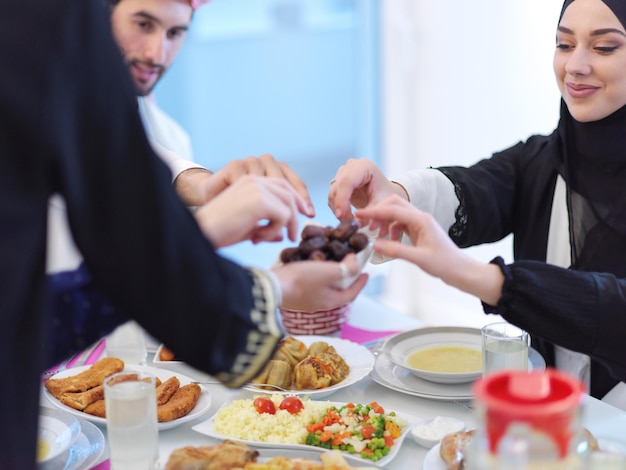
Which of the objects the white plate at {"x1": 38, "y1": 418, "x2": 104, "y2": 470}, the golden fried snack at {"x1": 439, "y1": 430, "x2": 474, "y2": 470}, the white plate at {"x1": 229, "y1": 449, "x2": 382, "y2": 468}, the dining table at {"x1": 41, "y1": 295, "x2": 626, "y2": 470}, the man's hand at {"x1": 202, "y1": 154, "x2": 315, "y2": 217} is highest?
the man's hand at {"x1": 202, "y1": 154, "x2": 315, "y2": 217}

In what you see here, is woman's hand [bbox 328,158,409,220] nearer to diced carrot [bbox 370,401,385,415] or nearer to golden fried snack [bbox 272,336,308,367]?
golden fried snack [bbox 272,336,308,367]

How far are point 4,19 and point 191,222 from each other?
1.03 ft

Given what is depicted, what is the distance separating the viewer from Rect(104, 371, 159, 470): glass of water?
4.31 feet

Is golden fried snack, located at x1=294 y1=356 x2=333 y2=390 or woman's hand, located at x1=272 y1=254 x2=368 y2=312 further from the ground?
woman's hand, located at x1=272 y1=254 x2=368 y2=312

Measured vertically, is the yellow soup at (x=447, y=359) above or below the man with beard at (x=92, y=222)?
below

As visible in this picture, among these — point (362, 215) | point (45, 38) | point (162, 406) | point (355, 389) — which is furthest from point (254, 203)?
point (355, 389)

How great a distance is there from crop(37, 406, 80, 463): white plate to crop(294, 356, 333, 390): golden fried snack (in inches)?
17.3

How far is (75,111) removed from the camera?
922mm

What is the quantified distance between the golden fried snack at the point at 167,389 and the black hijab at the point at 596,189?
3.40ft

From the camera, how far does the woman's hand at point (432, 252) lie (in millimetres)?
1404

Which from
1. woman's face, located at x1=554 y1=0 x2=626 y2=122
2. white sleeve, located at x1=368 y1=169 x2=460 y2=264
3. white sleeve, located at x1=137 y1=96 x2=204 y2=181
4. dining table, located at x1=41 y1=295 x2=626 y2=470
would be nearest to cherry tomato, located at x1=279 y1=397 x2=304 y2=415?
dining table, located at x1=41 y1=295 x2=626 y2=470

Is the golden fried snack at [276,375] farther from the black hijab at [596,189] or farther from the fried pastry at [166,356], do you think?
the black hijab at [596,189]

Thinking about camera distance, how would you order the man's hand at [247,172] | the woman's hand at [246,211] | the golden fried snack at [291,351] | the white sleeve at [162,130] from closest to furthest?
1. the woman's hand at [246,211]
2. the man's hand at [247,172]
3. the golden fried snack at [291,351]
4. the white sleeve at [162,130]

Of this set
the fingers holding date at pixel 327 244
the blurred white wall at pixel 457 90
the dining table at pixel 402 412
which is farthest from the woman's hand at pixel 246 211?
the blurred white wall at pixel 457 90
